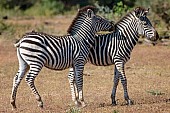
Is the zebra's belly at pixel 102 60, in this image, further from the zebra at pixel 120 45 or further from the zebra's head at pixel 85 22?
the zebra's head at pixel 85 22

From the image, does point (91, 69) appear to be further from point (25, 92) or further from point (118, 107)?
point (118, 107)

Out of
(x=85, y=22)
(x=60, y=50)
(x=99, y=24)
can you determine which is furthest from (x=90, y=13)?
(x=60, y=50)

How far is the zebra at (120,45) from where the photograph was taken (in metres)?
12.8

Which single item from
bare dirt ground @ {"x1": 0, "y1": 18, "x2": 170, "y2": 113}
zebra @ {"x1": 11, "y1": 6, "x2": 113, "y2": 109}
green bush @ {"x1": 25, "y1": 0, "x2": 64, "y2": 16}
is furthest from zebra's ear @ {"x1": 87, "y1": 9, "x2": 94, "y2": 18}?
green bush @ {"x1": 25, "y1": 0, "x2": 64, "y2": 16}

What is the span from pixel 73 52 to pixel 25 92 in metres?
3.21

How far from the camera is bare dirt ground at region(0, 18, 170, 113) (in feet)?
38.7

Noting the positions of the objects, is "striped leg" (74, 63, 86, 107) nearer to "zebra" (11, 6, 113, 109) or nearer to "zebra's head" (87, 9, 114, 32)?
"zebra" (11, 6, 113, 109)

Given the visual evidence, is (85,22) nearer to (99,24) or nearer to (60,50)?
(99,24)

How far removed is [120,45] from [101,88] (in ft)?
8.84

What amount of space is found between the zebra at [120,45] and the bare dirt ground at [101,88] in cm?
65

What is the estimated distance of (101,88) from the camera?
1540 centimetres

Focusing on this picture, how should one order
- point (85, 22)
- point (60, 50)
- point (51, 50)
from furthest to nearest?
point (85, 22)
point (60, 50)
point (51, 50)

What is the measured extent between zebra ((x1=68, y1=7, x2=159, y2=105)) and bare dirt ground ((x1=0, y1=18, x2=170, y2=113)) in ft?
2.13

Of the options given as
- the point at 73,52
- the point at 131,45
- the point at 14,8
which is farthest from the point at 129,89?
the point at 14,8
